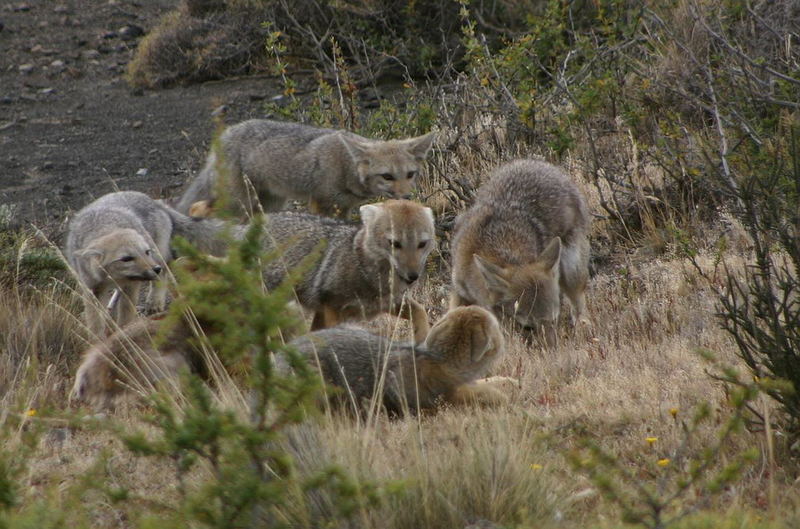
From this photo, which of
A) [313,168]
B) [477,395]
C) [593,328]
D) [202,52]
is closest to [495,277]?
[593,328]

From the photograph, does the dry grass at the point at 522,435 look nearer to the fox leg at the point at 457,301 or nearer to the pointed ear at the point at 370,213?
the fox leg at the point at 457,301

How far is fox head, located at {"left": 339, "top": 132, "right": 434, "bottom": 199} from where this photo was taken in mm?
9648

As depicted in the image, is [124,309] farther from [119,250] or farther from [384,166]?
[384,166]

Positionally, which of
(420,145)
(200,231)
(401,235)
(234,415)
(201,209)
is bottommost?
(201,209)

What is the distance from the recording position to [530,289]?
711cm

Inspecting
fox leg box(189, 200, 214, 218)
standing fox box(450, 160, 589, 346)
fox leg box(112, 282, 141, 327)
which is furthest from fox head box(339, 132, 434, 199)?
fox leg box(112, 282, 141, 327)

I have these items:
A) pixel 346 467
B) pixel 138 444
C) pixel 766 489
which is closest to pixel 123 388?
pixel 346 467

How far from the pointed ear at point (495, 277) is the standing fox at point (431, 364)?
1535 mm

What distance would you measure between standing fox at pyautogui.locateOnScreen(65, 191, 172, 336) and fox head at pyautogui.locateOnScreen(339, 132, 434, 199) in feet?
5.96

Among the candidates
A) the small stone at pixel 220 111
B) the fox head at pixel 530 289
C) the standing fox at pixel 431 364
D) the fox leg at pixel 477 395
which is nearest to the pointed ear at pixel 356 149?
the fox head at pixel 530 289

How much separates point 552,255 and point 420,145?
2.82m

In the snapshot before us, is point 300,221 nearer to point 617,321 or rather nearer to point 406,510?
point 617,321

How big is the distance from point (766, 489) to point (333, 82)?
1101 cm

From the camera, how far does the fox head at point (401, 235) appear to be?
7.21m
